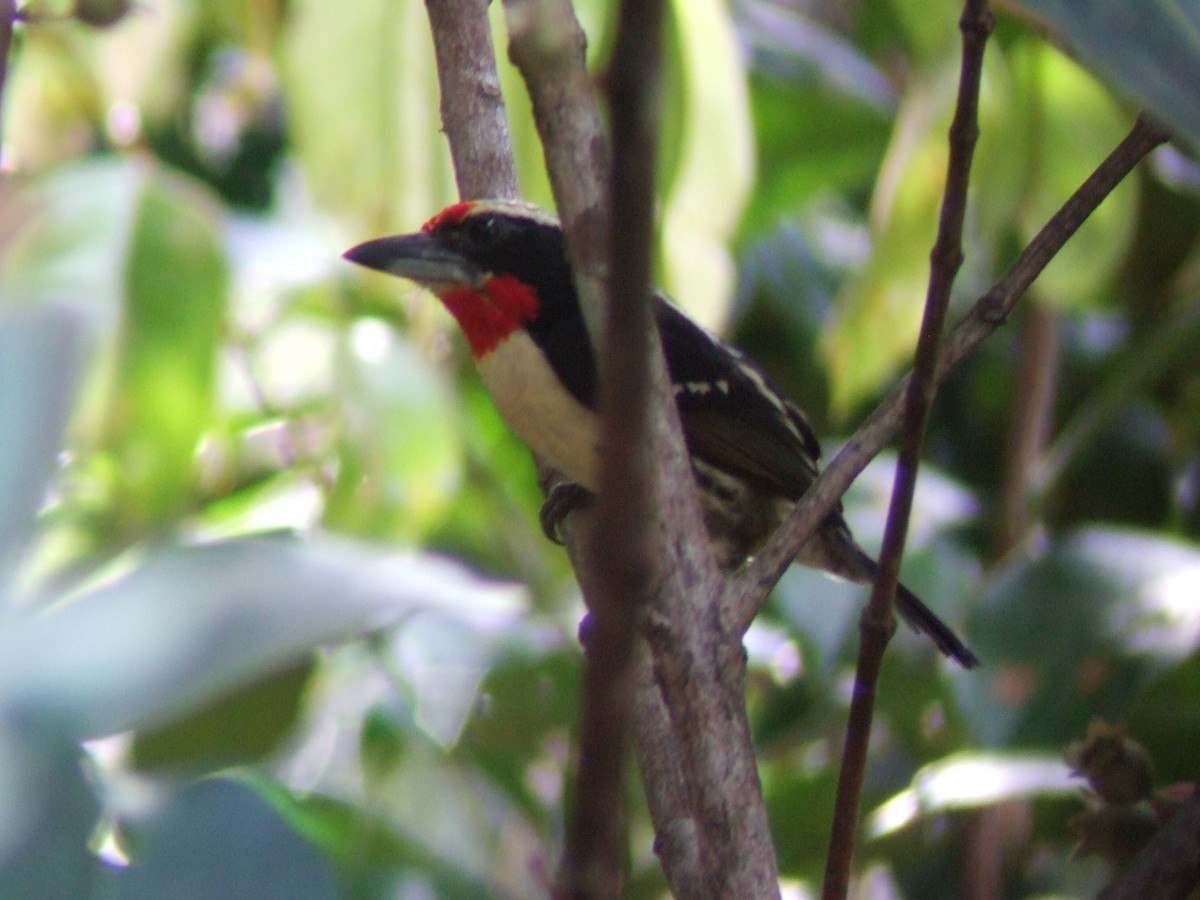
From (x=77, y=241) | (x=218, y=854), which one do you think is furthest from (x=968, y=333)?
(x=77, y=241)

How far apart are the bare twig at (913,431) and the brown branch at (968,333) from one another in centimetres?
6

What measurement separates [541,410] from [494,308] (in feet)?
1.02

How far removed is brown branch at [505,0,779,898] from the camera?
1037mm

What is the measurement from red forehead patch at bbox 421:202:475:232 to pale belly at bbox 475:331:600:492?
0.19 metres

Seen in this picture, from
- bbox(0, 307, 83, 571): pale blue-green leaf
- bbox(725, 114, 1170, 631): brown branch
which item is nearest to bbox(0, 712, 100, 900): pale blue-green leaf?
bbox(0, 307, 83, 571): pale blue-green leaf

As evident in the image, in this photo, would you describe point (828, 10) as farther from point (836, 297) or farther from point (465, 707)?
point (465, 707)

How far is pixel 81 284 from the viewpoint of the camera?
1.78m

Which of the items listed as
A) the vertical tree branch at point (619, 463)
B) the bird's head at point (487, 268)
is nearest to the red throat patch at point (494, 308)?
the bird's head at point (487, 268)

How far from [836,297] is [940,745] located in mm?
1115

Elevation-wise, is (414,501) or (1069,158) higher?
(1069,158)

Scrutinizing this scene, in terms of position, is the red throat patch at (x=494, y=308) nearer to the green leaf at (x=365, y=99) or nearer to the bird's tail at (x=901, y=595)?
the green leaf at (x=365, y=99)

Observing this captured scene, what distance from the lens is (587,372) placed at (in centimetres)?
200

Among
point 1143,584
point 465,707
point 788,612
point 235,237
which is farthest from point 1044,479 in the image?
point 235,237

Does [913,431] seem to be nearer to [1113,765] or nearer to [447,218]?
[1113,765]
